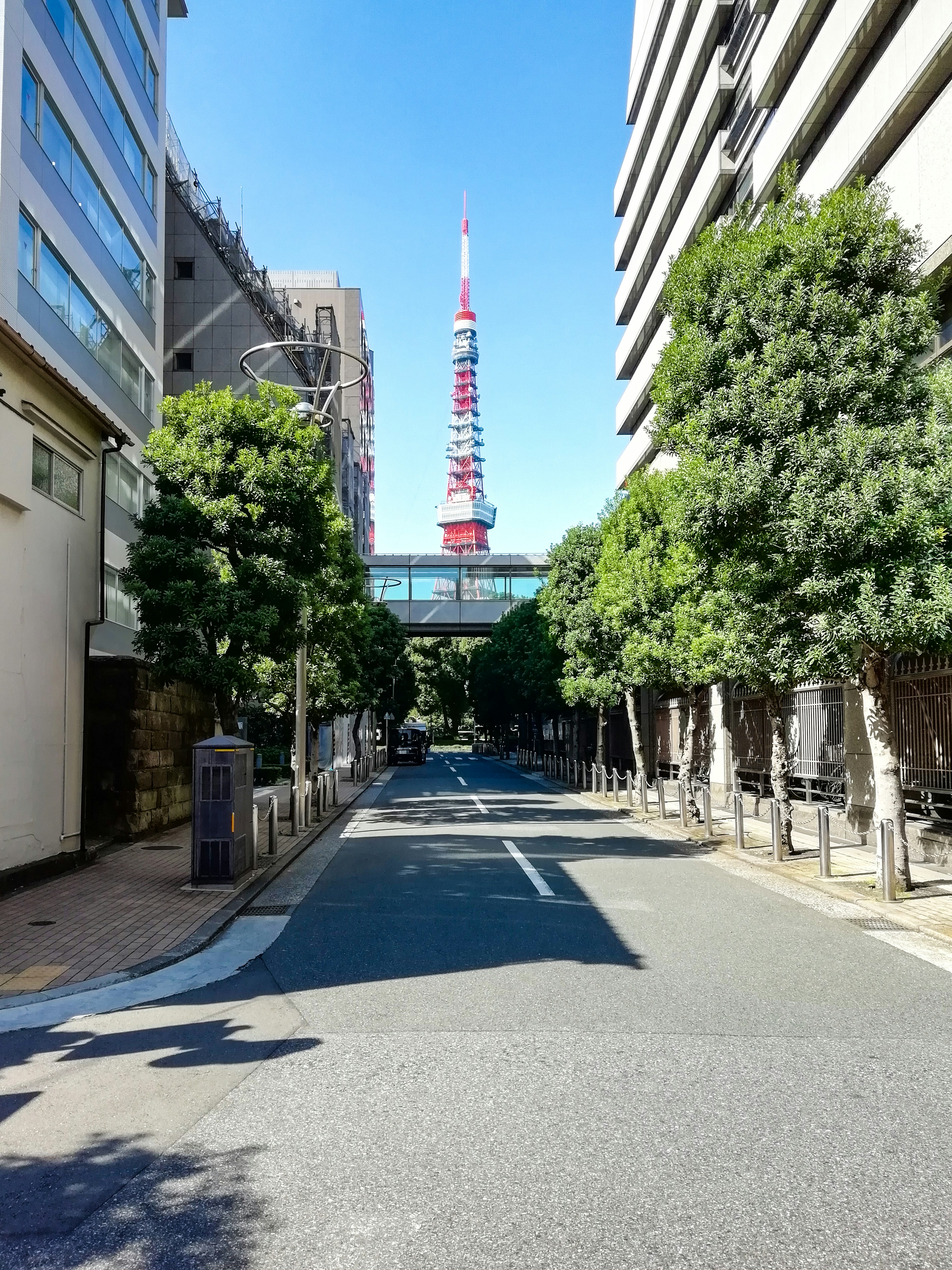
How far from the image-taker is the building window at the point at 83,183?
64.8 feet

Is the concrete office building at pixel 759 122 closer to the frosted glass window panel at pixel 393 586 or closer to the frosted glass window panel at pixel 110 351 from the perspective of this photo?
the frosted glass window panel at pixel 110 351

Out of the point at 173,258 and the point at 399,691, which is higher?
the point at 173,258

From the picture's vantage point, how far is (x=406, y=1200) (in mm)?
4023

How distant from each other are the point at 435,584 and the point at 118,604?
35993 millimetres

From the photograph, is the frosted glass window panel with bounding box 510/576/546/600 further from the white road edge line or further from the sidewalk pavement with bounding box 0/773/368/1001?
the sidewalk pavement with bounding box 0/773/368/1001

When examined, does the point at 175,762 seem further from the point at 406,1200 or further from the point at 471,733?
the point at 471,733

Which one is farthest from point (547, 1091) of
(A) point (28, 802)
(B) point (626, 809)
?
(B) point (626, 809)

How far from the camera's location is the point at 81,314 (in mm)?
22594

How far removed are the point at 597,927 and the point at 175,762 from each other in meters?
12.8

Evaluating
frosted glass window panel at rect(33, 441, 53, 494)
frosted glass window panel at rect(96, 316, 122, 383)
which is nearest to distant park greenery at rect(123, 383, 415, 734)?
frosted glass window panel at rect(33, 441, 53, 494)

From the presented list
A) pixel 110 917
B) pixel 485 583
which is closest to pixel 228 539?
pixel 110 917

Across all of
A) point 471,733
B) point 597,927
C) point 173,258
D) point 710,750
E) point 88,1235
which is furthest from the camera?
point 471,733

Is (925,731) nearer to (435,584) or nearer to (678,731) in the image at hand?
(678,731)

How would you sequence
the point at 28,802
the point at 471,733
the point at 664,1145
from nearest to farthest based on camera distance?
the point at 664,1145 → the point at 28,802 → the point at 471,733
